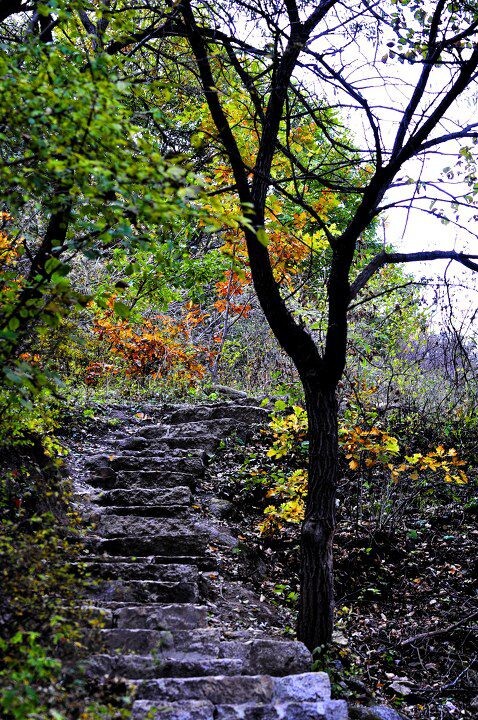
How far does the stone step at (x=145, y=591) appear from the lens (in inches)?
149

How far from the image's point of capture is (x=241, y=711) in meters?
2.68

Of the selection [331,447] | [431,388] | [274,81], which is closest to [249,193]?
[274,81]

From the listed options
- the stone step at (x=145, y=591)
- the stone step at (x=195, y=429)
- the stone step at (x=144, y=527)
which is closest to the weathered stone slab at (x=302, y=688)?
the stone step at (x=145, y=591)

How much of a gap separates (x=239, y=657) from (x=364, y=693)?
872 millimetres

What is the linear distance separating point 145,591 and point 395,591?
7.74 ft

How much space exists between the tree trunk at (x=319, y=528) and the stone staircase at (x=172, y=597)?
30 cm

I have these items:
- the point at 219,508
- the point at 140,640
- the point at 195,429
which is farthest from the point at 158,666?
the point at 195,429

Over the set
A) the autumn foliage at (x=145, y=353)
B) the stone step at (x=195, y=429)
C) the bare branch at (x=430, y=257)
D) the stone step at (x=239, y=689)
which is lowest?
the stone step at (x=239, y=689)

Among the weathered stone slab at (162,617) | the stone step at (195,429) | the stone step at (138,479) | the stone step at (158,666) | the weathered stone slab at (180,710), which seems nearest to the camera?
the weathered stone slab at (180,710)

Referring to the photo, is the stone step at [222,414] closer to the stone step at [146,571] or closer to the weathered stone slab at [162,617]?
the stone step at [146,571]

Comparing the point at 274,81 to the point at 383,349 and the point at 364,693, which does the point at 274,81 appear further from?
the point at 383,349

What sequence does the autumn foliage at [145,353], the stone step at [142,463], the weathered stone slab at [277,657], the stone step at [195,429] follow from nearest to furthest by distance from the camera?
the weathered stone slab at [277,657] < the stone step at [142,463] < the stone step at [195,429] < the autumn foliage at [145,353]

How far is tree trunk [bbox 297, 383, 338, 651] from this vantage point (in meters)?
3.85

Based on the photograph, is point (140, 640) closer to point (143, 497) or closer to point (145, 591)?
point (145, 591)
